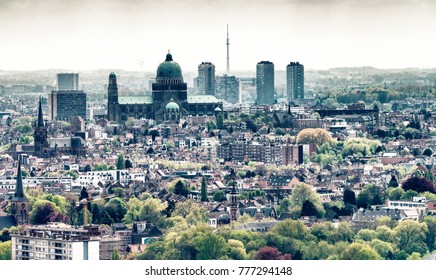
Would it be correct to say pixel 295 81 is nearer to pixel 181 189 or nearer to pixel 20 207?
pixel 181 189

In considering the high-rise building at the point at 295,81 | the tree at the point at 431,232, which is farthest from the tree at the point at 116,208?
the high-rise building at the point at 295,81

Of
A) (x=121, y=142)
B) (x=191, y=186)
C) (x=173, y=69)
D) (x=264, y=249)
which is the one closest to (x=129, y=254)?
(x=264, y=249)

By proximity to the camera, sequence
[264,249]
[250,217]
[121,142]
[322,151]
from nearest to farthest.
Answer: [264,249] < [250,217] < [322,151] < [121,142]

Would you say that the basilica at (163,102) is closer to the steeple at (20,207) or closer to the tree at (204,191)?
the tree at (204,191)

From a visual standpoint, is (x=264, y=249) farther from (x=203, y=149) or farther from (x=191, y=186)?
(x=203, y=149)

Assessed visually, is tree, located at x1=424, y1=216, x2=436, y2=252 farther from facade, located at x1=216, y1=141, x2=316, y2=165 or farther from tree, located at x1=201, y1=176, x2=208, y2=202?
facade, located at x1=216, y1=141, x2=316, y2=165

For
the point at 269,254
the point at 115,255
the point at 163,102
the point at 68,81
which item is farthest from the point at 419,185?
the point at 68,81
